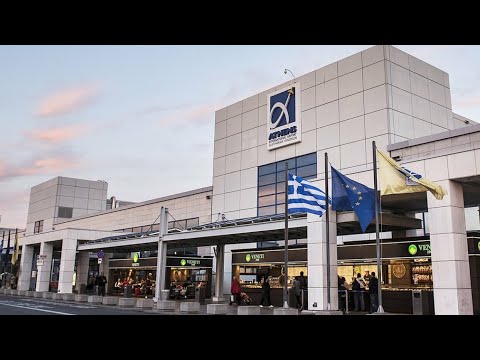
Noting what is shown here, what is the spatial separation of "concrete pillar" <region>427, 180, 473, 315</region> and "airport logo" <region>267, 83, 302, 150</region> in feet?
68.7

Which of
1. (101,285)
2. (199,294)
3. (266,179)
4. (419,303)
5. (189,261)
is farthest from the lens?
(189,261)

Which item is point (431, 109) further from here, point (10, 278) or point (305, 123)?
point (10, 278)

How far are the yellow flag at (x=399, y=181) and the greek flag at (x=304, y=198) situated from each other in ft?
13.7

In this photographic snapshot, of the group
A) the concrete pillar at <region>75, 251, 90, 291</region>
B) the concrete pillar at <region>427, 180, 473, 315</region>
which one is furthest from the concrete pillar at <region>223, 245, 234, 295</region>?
the concrete pillar at <region>427, 180, 473, 315</region>

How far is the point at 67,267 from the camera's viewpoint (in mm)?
47812

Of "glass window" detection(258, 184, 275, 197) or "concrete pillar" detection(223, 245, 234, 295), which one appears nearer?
"glass window" detection(258, 184, 275, 197)

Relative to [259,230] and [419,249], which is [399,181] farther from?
[259,230]

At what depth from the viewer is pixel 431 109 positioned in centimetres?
3759

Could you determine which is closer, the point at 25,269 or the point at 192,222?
the point at 192,222

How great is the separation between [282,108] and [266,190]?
708 centimetres

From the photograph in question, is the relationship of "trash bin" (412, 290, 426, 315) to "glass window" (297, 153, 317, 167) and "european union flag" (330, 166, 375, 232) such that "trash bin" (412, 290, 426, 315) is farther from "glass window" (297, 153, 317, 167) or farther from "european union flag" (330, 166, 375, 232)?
"glass window" (297, 153, 317, 167)

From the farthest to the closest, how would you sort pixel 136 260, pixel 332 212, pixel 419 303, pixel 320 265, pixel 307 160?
pixel 136 260
pixel 307 160
pixel 332 212
pixel 320 265
pixel 419 303

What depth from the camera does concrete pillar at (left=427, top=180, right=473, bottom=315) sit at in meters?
19.4

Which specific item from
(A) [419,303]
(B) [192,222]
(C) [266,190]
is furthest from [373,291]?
(B) [192,222]
